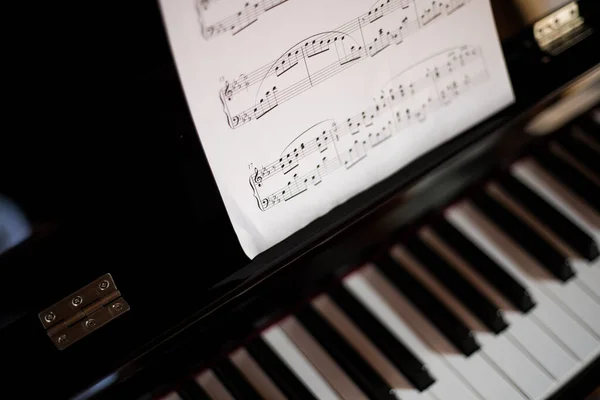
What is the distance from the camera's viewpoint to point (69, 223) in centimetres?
80

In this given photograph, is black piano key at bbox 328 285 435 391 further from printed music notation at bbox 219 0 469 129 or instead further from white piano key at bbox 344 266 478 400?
printed music notation at bbox 219 0 469 129

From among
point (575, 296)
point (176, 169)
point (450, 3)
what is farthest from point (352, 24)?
point (575, 296)

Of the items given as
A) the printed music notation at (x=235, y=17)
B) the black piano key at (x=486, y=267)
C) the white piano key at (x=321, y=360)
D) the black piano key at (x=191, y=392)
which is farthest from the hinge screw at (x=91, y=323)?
the black piano key at (x=486, y=267)

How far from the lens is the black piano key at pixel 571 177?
1173 millimetres

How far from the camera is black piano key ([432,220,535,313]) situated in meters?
1.06

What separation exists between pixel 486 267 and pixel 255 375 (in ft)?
1.62

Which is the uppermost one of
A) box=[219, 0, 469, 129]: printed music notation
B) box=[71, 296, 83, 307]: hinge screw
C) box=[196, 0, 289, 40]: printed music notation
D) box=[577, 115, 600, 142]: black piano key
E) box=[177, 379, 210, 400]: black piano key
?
box=[196, 0, 289, 40]: printed music notation

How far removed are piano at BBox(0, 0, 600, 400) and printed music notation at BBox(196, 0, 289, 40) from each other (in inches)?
3.4

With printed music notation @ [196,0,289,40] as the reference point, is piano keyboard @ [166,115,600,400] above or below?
below

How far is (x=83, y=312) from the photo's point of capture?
2.68 ft

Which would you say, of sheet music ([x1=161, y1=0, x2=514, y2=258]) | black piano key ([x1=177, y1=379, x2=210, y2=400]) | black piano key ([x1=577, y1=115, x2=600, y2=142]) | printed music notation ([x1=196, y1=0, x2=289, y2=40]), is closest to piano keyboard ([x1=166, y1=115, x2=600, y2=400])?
black piano key ([x1=177, y1=379, x2=210, y2=400])

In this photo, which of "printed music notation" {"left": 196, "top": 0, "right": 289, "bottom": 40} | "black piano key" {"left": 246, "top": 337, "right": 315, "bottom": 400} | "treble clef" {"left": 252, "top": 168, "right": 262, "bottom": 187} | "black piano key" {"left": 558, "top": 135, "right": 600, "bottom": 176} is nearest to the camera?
"printed music notation" {"left": 196, "top": 0, "right": 289, "bottom": 40}

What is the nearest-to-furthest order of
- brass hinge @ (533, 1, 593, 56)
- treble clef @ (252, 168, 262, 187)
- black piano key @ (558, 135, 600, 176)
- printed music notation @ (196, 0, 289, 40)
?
printed music notation @ (196, 0, 289, 40), treble clef @ (252, 168, 262, 187), brass hinge @ (533, 1, 593, 56), black piano key @ (558, 135, 600, 176)

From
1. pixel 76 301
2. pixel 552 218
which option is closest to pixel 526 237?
pixel 552 218
